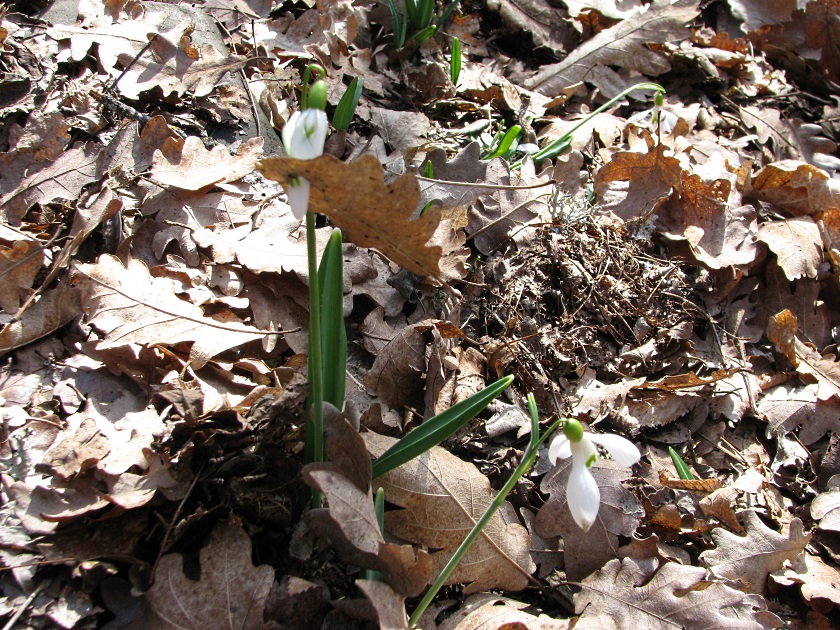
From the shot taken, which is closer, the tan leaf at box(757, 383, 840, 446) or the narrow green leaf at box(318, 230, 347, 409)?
the narrow green leaf at box(318, 230, 347, 409)

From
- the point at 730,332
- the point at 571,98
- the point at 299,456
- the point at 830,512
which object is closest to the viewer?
the point at 299,456

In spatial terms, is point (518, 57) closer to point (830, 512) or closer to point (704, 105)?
point (704, 105)

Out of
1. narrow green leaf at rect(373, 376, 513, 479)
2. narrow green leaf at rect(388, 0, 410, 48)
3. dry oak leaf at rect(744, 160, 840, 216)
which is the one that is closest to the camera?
narrow green leaf at rect(373, 376, 513, 479)

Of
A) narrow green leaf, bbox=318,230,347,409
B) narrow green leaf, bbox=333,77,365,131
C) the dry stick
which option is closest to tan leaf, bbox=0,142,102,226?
the dry stick

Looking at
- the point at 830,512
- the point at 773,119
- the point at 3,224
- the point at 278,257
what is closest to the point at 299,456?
the point at 278,257

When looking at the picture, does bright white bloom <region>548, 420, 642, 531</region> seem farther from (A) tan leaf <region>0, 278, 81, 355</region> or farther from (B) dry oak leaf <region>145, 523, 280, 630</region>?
(A) tan leaf <region>0, 278, 81, 355</region>

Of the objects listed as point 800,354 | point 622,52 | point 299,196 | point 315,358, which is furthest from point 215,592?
point 622,52

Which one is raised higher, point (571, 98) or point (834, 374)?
point (571, 98)
